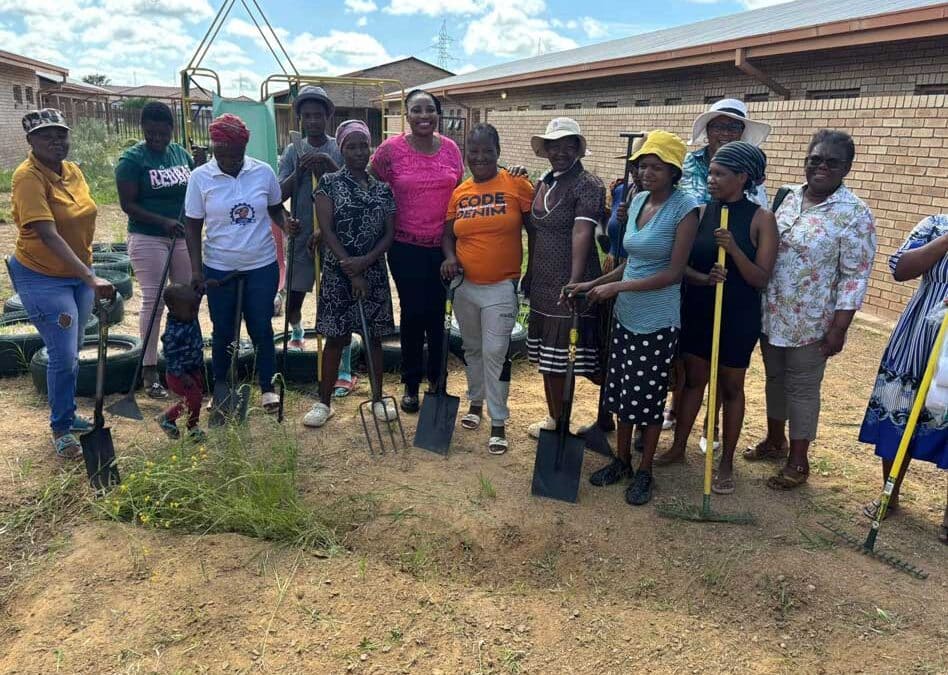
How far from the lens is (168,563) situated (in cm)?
288

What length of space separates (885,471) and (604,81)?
12596 mm

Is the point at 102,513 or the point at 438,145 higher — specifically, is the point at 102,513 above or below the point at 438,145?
below

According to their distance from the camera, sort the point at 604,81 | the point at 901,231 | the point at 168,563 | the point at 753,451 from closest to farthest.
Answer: the point at 168,563, the point at 753,451, the point at 901,231, the point at 604,81

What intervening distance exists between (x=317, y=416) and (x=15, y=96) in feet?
72.3

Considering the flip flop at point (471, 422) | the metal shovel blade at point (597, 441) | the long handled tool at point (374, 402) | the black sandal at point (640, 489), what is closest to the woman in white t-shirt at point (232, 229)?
the long handled tool at point (374, 402)

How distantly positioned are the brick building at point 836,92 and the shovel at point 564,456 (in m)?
4.82

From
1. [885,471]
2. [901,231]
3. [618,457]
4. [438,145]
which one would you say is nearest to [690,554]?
[618,457]

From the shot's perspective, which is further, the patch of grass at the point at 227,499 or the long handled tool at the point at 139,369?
the long handled tool at the point at 139,369

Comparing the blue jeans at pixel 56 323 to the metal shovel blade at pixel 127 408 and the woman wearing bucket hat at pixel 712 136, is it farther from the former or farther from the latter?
the woman wearing bucket hat at pixel 712 136

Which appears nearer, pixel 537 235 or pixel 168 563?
pixel 168 563

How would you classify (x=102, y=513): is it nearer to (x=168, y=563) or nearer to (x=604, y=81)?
(x=168, y=563)

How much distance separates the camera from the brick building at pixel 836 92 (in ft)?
21.6

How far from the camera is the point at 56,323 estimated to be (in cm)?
371

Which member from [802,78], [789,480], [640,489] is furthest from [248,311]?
[802,78]
